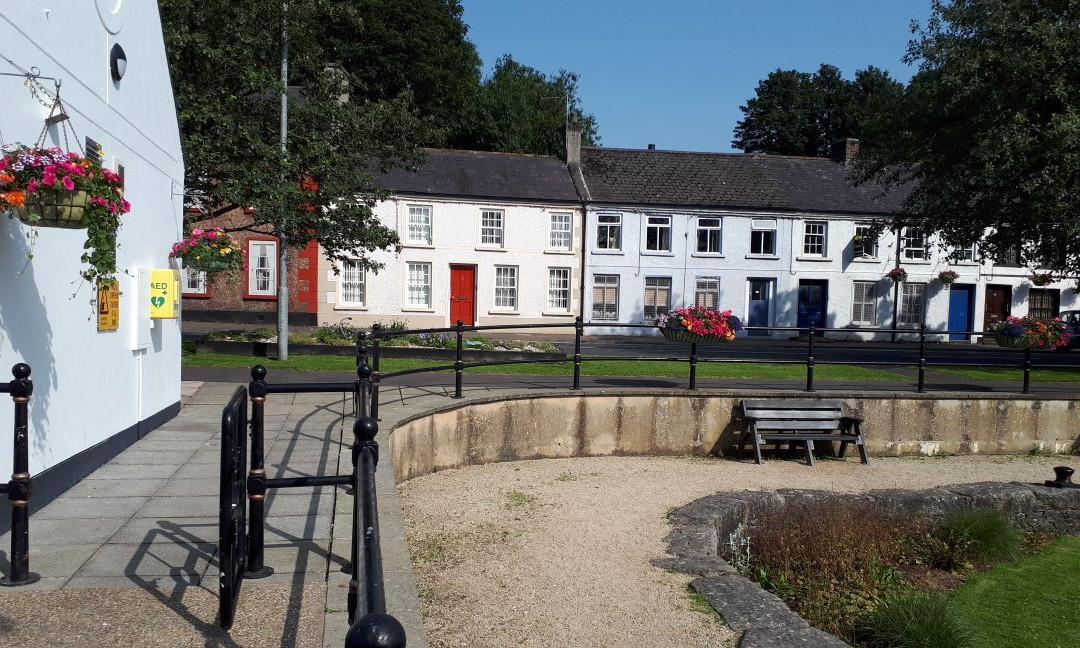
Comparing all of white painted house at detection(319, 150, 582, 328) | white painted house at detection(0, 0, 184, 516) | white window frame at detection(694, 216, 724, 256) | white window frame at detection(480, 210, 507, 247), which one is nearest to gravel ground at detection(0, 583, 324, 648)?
white painted house at detection(0, 0, 184, 516)

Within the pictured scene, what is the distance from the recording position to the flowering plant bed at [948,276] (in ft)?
120

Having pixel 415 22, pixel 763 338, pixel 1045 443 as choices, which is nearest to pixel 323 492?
pixel 1045 443

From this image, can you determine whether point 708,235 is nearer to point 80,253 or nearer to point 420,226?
point 420,226

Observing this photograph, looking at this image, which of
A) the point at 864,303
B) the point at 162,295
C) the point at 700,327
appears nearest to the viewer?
the point at 162,295

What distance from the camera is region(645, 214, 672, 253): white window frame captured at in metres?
34.9

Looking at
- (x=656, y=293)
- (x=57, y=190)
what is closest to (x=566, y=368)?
(x=57, y=190)

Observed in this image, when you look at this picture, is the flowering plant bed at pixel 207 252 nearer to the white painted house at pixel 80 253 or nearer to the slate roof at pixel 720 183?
the white painted house at pixel 80 253

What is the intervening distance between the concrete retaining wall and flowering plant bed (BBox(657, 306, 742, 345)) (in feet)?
2.79

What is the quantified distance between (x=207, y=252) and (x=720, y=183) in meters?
28.0

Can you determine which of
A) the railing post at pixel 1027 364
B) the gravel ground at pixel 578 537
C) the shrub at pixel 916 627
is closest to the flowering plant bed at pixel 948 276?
the railing post at pixel 1027 364

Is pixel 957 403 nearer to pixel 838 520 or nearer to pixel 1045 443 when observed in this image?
pixel 1045 443

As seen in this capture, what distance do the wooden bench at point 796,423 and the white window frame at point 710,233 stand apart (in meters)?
21.8

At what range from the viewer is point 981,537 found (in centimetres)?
984

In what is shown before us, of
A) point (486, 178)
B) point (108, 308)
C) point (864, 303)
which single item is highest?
point (486, 178)
